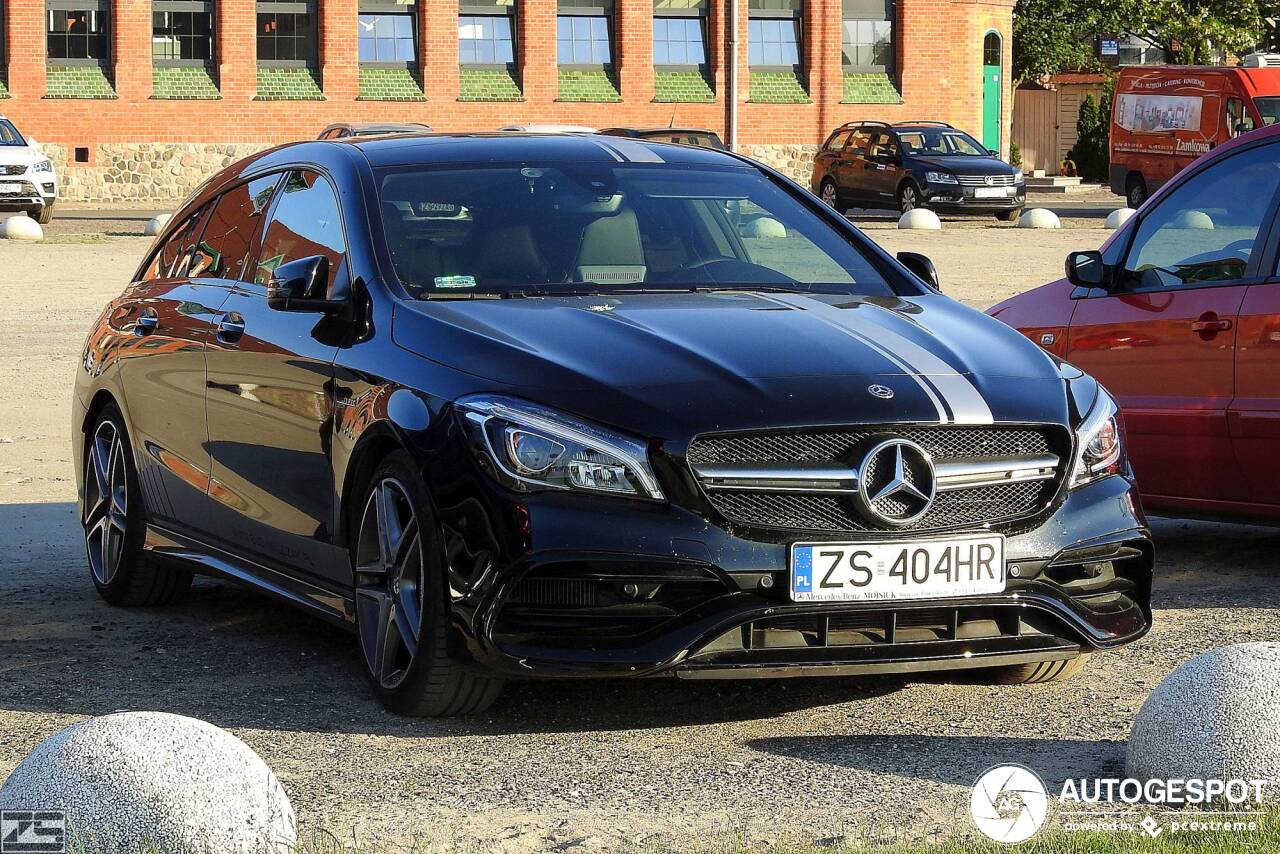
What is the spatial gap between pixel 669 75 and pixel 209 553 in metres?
43.1

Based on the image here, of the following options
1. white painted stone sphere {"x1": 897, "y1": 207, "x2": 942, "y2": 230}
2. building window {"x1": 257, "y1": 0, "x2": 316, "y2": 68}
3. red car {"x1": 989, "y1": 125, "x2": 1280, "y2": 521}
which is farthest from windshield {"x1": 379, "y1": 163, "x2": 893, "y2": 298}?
building window {"x1": 257, "y1": 0, "x2": 316, "y2": 68}

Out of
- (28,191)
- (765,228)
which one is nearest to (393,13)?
(28,191)

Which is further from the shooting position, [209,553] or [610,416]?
[209,553]

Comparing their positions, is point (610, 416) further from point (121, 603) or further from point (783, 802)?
point (121, 603)

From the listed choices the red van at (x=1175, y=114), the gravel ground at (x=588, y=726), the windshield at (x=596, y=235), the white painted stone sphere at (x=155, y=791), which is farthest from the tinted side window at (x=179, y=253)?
the red van at (x=1175, y=114)

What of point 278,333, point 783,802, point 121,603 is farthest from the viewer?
point 121,603

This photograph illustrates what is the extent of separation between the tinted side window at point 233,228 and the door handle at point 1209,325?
3.40 meters

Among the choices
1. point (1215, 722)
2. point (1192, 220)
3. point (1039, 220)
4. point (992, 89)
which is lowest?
point (1039, 220)

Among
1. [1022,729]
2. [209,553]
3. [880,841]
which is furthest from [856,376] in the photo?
[209,553]

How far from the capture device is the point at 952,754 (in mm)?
5348

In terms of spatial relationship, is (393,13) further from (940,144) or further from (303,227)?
(303,227)

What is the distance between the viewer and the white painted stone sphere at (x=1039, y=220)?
114 feet

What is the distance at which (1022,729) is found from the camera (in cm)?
564

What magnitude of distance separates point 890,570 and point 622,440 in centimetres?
74
